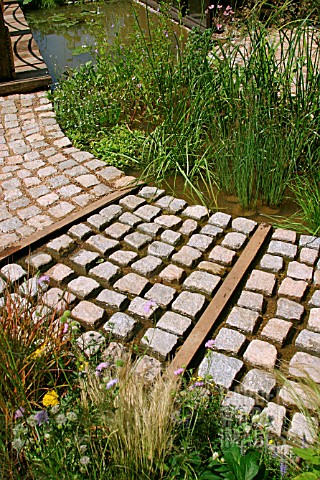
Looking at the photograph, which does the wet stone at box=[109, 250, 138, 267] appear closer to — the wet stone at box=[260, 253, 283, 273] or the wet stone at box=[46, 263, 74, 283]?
the wet stone at box=[46, 263, 74, 283]

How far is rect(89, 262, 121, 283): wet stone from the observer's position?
3506 mm

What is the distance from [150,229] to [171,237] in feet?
0.57

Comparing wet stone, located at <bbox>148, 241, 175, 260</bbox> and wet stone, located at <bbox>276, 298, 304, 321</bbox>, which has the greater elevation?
wet stone, located at <bbox>148, 241, 175, 260</bbox>

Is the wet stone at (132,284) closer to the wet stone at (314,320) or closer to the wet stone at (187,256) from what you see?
the wet stone at (187,256)

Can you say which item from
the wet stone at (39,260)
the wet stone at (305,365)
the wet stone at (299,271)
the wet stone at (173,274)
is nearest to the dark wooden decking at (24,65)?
the wet stone at (39,260)

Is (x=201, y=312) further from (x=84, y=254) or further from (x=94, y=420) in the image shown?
(x=94, y=420)

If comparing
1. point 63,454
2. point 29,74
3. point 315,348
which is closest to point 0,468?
point 63,454

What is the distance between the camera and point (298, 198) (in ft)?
12.8

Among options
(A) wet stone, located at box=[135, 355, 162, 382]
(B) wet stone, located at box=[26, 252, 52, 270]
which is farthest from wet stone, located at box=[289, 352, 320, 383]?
(B) wet stone, located at box=[26, 252, 52, 270]

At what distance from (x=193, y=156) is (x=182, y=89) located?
64 centimetres

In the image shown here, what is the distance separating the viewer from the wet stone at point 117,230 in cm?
387

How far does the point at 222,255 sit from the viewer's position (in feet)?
12.0

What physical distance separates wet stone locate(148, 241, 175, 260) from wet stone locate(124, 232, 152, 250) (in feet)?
0.24

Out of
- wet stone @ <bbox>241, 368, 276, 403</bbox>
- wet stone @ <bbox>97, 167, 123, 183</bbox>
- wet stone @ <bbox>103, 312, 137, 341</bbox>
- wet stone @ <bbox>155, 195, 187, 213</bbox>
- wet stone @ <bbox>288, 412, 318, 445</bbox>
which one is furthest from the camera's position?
wet stone @ <bbox>97, 167, 123, 183</bbox>
